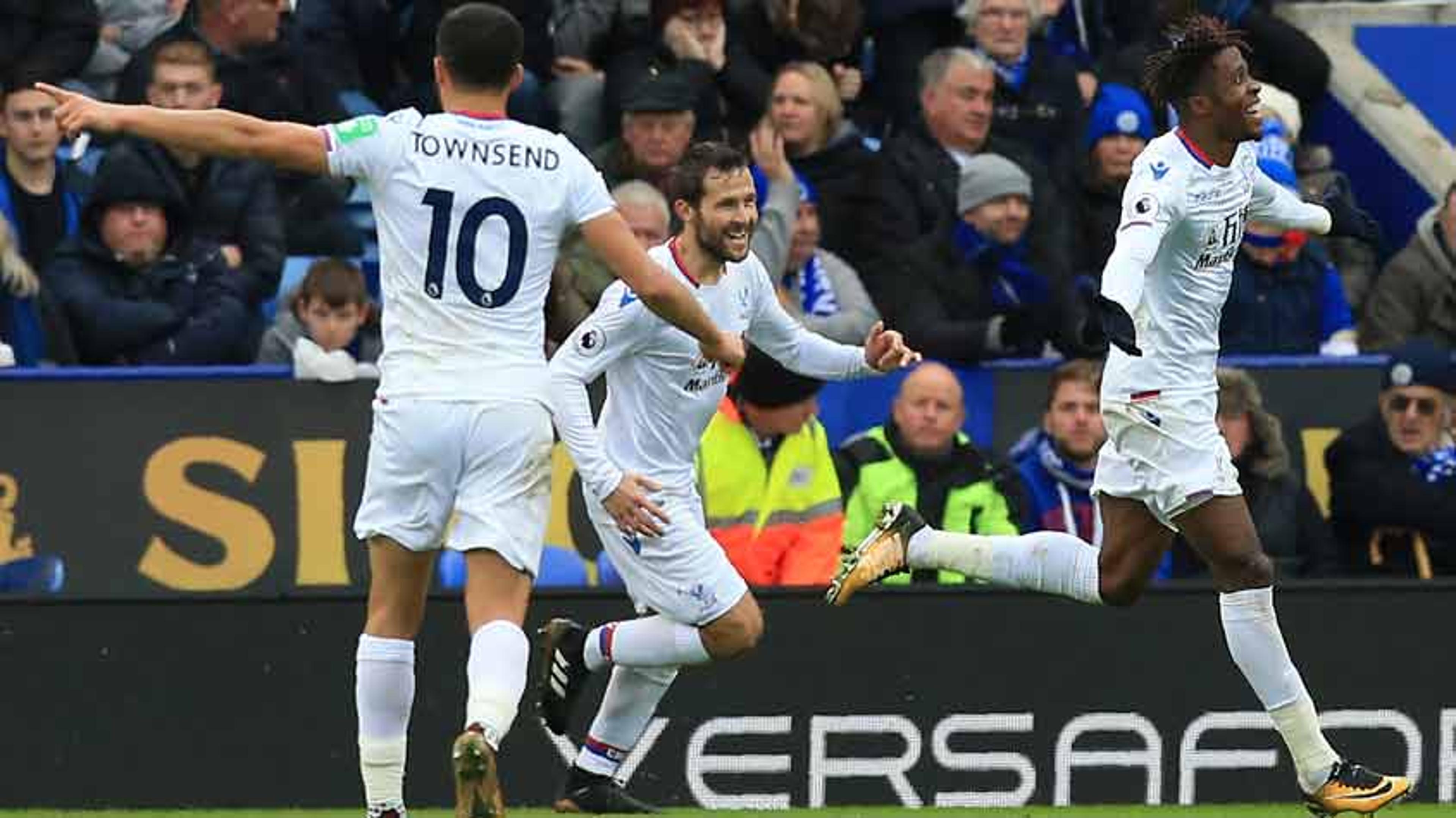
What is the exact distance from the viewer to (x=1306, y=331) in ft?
44.9

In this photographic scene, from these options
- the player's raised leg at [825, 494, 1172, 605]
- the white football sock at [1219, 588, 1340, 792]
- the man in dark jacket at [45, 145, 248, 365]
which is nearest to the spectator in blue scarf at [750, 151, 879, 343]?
the man in dark jacket at [45, 145, 248, 365]

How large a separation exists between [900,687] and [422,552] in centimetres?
272

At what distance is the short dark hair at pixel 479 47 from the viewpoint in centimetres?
884

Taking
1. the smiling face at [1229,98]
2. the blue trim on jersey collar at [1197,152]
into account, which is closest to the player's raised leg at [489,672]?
the blue trim on jersey collar at [1197,152]

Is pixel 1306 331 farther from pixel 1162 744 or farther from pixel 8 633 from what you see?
pixel 8 633

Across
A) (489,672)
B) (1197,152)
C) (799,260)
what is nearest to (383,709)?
(489,672)

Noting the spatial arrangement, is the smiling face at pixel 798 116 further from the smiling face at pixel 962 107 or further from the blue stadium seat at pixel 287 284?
the blue stadium seat at pixel 287 284

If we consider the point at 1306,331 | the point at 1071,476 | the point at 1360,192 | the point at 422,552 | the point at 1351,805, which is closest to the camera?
the point at 422,552

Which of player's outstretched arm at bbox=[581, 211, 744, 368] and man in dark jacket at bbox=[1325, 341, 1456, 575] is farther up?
player's outstretched arm at bbox=[581, 211, 744, 368]

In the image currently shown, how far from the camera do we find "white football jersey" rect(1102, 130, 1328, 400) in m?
9.73

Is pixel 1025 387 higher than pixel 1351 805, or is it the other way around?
pixel 1025 387

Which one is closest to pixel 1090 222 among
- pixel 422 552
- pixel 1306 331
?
pixel 1306 331

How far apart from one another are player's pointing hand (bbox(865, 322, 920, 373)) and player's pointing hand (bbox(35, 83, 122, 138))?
2474 mm

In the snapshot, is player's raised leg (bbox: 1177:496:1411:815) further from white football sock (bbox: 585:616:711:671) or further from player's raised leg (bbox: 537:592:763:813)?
white football sock (bbox: 585:616:711:671)
